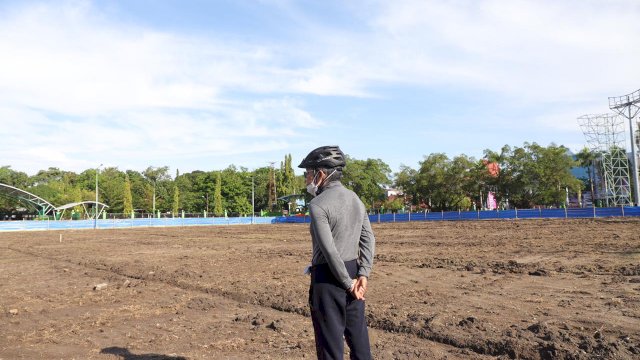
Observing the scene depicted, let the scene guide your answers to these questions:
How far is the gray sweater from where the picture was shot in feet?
9.39

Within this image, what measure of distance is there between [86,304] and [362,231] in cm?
700

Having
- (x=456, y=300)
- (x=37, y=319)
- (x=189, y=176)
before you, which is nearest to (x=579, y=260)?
(x=456, y=300)

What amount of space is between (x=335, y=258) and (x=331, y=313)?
0.36 meters

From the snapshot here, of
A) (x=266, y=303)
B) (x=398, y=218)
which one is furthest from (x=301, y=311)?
(x=398, y=218)

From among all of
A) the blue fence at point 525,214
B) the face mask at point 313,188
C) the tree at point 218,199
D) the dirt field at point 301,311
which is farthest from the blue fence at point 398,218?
the face mask at point 313,188

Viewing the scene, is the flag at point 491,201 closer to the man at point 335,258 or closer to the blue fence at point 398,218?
the blue fence at point 398,218

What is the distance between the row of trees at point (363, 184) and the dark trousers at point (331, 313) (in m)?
52.5

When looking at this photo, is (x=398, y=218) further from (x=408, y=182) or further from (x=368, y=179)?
(x=368, y=179)

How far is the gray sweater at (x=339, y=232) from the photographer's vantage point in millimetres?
2863

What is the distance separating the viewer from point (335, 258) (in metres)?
2.84

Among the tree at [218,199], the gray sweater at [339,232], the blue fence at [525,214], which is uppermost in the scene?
the tree at [218,199]

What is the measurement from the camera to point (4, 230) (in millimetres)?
47188

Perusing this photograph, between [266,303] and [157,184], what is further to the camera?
[157,184]

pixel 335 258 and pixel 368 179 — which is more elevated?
pixel 368 179
